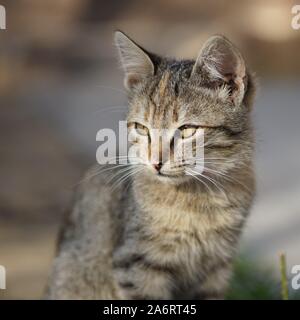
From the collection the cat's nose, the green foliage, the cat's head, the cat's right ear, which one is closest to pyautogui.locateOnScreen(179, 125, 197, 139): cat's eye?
the cat's head

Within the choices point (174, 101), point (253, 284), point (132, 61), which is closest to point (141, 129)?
point (174, 101)

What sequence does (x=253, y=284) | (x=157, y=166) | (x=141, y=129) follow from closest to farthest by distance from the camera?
(x=157, y=166) < (x=141, y=129) < (x=253, y=284)

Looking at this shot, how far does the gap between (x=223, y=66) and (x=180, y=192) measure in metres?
0.43

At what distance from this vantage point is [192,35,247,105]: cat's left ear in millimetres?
2094

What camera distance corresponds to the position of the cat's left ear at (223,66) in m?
2.09

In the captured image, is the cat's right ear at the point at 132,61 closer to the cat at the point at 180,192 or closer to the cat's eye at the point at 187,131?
the cat at the point at 180,192

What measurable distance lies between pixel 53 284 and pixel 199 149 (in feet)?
2.65

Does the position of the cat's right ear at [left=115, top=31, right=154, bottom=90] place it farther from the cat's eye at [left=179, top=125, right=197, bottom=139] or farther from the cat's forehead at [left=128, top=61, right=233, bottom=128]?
the cat's eye at [left=179, top=125, right=197, bottom=139]

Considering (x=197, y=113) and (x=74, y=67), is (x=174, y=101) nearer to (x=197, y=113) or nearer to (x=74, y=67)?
(x=197, y=113)

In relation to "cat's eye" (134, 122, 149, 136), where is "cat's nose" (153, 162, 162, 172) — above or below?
below

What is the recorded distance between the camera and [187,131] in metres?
2.10

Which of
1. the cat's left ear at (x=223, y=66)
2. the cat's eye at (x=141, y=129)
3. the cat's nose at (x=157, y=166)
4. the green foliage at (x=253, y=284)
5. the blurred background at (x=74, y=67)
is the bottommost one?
the green foliage at (x=253, y=284)

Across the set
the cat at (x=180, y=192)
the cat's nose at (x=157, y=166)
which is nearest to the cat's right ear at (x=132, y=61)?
the cat at (x=180, y=192)
